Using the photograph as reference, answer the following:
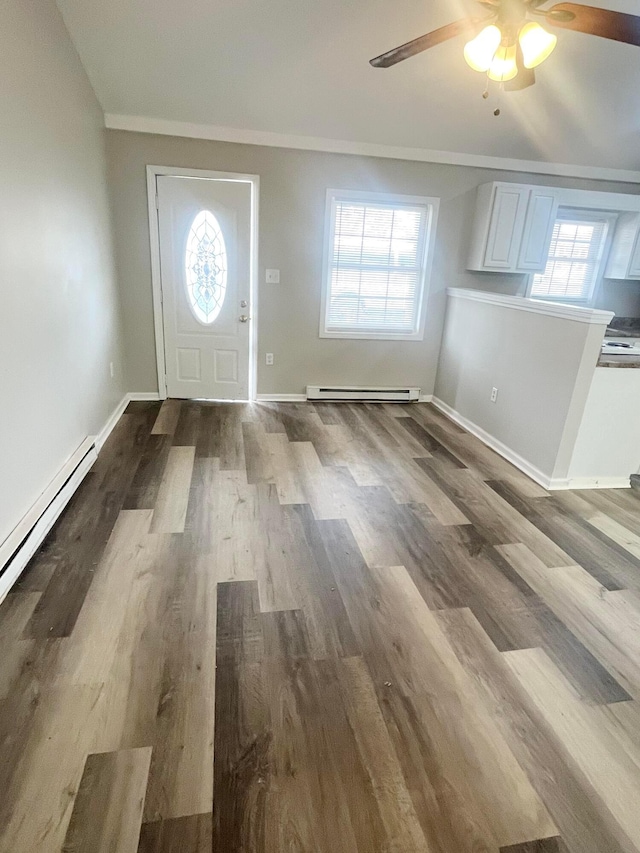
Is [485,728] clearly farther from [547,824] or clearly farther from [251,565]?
[251,565]

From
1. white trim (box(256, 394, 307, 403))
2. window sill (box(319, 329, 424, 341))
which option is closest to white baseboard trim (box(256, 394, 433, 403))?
white trim (box(256, 394, 307, 403))

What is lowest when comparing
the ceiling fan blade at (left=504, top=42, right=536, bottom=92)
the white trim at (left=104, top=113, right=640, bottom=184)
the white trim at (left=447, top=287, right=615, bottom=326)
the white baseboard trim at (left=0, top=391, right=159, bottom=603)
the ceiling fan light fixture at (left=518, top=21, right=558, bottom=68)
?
the white baseboard trim at (left=0, top=391, right=159, bottom=603)

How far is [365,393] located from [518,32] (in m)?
3.33

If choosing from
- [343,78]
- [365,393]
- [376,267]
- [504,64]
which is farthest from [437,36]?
[365,393]

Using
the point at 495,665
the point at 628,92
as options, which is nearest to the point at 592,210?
the point at 628,92

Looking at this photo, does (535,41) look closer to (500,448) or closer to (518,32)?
(518,32)

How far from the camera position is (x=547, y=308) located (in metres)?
3.26

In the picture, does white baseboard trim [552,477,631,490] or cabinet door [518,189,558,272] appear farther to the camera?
cabinet door [518,189,558,272]

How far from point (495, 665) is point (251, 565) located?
1.13m

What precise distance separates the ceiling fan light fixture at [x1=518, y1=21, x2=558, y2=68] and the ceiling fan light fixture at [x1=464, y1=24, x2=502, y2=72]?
96 mm

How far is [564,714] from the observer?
1.60 meters

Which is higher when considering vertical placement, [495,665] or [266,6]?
[266,6]

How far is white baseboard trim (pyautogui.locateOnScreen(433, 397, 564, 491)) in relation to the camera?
3.29 metres

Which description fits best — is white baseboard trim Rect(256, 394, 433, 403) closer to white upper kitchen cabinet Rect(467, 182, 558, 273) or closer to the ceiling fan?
white upper kitchen cabinet Rect(467, 182, 558, 273)
